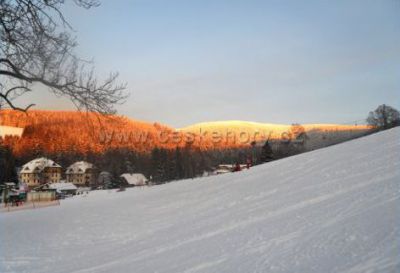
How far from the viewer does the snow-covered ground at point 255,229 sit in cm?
715

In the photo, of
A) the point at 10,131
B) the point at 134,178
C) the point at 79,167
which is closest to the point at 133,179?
the point at 134,178

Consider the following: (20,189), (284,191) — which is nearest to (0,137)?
(284,191)

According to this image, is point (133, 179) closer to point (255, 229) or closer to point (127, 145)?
point (127, 145)

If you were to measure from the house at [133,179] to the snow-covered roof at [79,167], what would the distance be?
8708 mm

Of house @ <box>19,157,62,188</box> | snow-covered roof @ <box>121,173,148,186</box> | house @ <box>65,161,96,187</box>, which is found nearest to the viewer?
house @ <box>19,157,62,188</box>

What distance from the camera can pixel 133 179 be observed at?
99.8m

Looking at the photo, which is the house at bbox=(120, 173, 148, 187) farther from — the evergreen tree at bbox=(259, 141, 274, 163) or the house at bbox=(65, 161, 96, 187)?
the evergreen tree at bbox=(259, 141, 274, 163)

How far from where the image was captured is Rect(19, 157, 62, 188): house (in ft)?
39.7

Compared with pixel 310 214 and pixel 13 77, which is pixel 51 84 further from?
pixel 310 214

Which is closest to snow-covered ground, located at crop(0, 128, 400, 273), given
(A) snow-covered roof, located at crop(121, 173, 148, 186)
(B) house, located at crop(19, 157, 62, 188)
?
(B) house, located at crop(19, 157, 62, 188)

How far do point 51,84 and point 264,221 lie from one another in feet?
21.0

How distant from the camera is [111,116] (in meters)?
8.21

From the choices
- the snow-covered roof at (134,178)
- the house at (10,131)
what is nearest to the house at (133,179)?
the snow-covered roof at (134,178)

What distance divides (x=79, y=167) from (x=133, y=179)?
14314 mm
